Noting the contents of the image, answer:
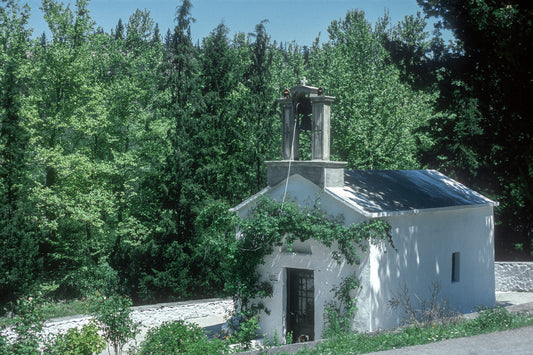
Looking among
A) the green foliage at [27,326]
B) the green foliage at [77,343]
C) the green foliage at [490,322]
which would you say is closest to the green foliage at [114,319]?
the green foliage at [77,343]

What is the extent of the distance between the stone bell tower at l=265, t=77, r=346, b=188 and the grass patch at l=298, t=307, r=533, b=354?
182 inches

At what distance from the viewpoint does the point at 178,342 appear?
11.5 m

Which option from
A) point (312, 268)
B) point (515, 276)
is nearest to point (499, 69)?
point (312, 268)

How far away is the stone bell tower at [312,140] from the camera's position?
14203mm

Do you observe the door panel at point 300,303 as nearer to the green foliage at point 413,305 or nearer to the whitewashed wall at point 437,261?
the whitewashed wall at point 437,261

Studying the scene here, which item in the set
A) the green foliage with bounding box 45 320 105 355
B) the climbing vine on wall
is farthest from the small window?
the green foliage with bounding box 45 320 105 355

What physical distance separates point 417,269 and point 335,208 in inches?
118

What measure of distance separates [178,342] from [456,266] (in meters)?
9.30

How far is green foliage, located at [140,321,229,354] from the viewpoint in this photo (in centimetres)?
1110

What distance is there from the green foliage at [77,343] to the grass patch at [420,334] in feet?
16.9

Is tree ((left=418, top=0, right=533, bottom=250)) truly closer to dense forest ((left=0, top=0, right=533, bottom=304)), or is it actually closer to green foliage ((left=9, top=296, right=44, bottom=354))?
dense forest ((left=0, top=0, right=533, bottom=304))

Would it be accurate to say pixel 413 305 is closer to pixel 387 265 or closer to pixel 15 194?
pixel 387 265

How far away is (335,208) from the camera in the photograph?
45.9 feet

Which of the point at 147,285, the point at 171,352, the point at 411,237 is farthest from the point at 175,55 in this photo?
the point at 171,352
